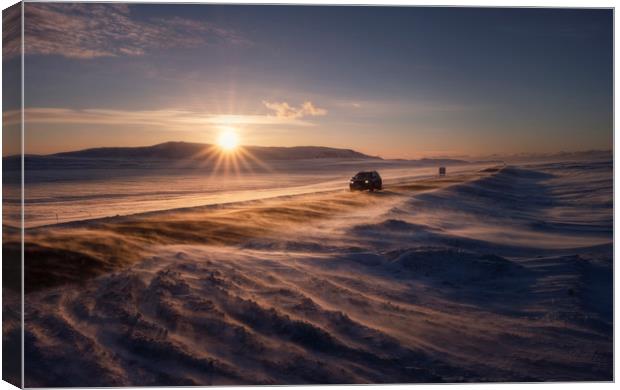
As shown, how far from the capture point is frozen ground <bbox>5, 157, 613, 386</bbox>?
639cm

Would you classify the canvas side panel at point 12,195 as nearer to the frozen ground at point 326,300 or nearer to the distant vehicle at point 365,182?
the frozen ground at point 326,300

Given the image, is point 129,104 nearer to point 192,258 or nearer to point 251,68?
point 251,68

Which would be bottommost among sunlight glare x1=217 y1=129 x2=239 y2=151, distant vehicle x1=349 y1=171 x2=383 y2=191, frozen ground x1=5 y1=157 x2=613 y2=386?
frozen ground x1=5 y1=157 x2=613 y2=386

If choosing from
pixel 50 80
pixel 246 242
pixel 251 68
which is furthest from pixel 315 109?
pixel 50 80

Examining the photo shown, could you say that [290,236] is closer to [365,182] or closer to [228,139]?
[228,139]

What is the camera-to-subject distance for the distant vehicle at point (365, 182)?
18684 millimetres

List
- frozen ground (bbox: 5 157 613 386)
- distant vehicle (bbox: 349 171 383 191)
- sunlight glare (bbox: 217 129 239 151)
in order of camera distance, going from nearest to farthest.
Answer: frozen ground (bbox: 5 157 613 386) → sunlight glare (bbox: 217 129 239 151) → distant vehicle (bbox: 349 171 383 191)

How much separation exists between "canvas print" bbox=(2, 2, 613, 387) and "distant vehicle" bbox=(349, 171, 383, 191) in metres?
9.07

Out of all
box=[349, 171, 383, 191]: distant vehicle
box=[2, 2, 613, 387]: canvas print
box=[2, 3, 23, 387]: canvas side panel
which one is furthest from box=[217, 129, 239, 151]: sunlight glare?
box=[349, 171, 383, 191]: distant vehicle

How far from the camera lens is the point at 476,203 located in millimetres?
11062

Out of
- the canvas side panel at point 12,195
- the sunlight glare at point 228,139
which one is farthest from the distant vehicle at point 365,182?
the canvas side panel at point 12,195

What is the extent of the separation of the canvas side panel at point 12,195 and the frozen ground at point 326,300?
0.19m

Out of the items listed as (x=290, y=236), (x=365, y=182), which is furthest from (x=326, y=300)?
(x=365, y=182)

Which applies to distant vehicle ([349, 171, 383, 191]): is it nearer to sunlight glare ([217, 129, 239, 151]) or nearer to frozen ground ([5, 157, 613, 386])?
frozen ground ([5, 157, 613, 386])
